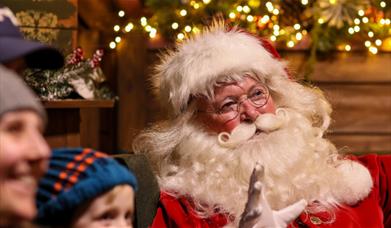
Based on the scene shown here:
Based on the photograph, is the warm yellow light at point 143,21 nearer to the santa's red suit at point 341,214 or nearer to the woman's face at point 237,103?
the woman's face at point 237,103

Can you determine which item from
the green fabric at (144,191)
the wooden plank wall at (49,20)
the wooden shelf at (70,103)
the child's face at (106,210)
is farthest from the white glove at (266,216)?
the wooden plank wall at (49,20)

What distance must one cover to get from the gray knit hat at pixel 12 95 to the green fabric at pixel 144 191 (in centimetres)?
103

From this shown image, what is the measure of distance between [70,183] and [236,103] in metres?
1.03

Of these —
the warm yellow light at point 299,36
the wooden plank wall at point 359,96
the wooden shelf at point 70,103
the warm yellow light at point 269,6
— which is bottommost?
the wooden plank wall at point 359,96

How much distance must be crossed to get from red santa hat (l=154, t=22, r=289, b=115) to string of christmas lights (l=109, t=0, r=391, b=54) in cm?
115

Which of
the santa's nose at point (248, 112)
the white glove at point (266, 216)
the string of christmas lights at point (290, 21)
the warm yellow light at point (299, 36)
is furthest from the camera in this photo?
the warm yellow light at point (299, 36)

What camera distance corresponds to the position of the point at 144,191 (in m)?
1.91

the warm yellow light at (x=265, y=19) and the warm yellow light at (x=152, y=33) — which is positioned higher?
the warm yellow light at (x=265, y=19)

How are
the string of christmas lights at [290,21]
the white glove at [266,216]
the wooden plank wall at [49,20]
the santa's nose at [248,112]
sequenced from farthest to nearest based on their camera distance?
the string of christmas lights at [290,21]
the wooden plank wall at [49,20]
the santa's nose at [248,112]
the white glove at [266,216]

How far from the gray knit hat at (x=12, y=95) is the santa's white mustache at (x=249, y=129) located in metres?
1.17

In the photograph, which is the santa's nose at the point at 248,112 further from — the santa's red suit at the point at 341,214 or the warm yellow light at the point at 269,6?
the warm yellow light at the point at 269,6

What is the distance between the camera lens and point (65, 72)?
8.16 feet

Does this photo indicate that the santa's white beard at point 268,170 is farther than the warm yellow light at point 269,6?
No

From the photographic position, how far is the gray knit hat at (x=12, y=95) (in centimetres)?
82
